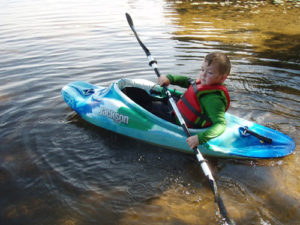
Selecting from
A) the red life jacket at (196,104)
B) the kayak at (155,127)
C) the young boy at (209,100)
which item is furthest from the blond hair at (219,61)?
the kayak at (155,127)

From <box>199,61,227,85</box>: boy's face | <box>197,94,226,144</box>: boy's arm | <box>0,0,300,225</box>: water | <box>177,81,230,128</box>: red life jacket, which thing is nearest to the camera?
<box>0,0,300,225</box>: water

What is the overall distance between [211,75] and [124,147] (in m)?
1.55

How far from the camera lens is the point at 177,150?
364 centimetres

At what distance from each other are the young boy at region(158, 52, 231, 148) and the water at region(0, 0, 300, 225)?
0.54 meters

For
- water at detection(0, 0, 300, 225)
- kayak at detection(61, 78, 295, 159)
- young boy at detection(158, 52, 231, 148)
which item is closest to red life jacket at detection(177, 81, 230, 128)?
young boy at detection(158, 52, 231, 148)

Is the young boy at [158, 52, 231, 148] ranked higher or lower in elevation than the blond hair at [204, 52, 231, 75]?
lower

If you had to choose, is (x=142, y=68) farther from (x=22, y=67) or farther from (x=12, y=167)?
(x=12, y=167)

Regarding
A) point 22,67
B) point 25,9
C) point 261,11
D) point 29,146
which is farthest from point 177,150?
point 25,9

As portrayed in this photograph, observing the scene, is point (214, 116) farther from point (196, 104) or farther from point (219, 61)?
point (219, 61)

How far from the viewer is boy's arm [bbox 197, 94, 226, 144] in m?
2.88

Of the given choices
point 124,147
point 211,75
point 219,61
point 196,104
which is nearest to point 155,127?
point 124,147

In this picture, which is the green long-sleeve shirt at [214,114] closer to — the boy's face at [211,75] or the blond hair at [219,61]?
the boy's face at [211,75]

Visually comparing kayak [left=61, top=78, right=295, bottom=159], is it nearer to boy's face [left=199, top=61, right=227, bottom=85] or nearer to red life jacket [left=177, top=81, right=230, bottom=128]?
red life jacket [left=177, top=81, right=230, bottom=128]

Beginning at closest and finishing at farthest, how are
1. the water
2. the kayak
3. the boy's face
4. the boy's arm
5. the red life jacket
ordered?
the water, the boy's arm, the boy's face, the red life jacket, the kayak
